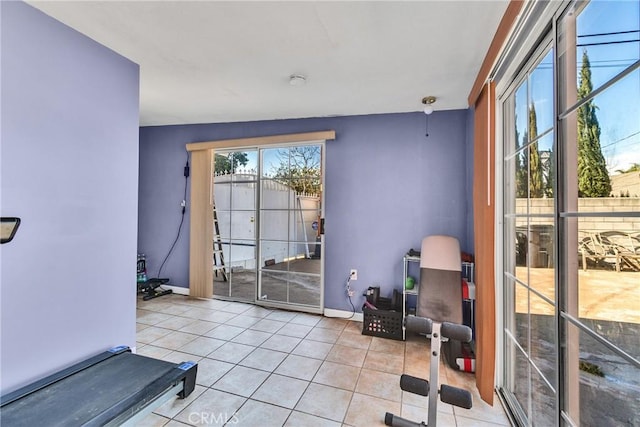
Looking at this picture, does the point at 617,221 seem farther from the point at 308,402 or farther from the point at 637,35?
the point at 308,402

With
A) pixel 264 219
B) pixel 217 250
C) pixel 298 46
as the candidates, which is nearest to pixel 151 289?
pixel 217 250

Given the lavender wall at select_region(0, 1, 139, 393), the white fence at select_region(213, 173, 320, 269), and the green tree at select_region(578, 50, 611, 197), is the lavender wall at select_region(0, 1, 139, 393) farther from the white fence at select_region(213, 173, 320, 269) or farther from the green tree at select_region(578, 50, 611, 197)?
the green tree at select_region(578, 50, 611, 197)

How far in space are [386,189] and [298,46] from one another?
1.91 metres

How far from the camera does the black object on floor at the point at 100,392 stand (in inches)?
52.9

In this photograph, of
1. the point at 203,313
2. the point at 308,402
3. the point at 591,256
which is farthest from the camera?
the point at 203,313

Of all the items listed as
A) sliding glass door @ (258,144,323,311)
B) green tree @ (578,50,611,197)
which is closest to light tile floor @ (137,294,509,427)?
sliding glass door @ (258,144,323,311)

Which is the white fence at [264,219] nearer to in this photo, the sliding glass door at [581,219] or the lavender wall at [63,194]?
the lavender wall at [63,194]

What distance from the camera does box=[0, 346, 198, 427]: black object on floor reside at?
1343 mm

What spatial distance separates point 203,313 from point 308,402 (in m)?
2.15

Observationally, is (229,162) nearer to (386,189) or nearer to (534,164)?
(386,189)

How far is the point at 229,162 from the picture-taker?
416cm

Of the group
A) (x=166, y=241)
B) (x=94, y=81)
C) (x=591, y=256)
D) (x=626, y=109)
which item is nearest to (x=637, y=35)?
(x=626, y=109)

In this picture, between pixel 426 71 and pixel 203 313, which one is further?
pixel 203 313

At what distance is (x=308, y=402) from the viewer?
186 centimetres
